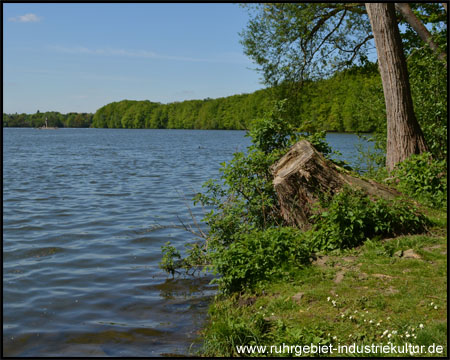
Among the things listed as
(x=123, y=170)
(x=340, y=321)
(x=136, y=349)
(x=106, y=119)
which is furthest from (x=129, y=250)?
(x=106, y=119)

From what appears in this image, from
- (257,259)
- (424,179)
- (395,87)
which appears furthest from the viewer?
(395,87)

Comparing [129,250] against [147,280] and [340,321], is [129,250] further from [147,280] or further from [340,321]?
[340,321]

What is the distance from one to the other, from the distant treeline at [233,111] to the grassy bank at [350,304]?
9.31 meters

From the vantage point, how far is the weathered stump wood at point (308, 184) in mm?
9312

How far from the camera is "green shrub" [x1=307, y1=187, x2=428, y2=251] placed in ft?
28.1

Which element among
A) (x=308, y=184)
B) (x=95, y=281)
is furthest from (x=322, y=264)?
(x=95, y=281)

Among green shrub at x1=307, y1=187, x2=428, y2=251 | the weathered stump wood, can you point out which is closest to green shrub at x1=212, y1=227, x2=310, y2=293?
green shrub at x1=307, y1=187, x2=428, y2=251

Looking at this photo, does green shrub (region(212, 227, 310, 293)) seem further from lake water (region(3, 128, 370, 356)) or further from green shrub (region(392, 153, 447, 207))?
green shrub (region(392, 153, 447, 207))

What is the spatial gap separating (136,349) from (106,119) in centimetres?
19470

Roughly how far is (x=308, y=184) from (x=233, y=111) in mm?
135182

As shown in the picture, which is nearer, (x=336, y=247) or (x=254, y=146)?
(x=336, y=247)

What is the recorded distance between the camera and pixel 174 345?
7.03m

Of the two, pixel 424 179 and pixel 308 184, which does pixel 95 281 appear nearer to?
pixel 308 184

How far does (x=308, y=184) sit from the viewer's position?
934 centimetres
